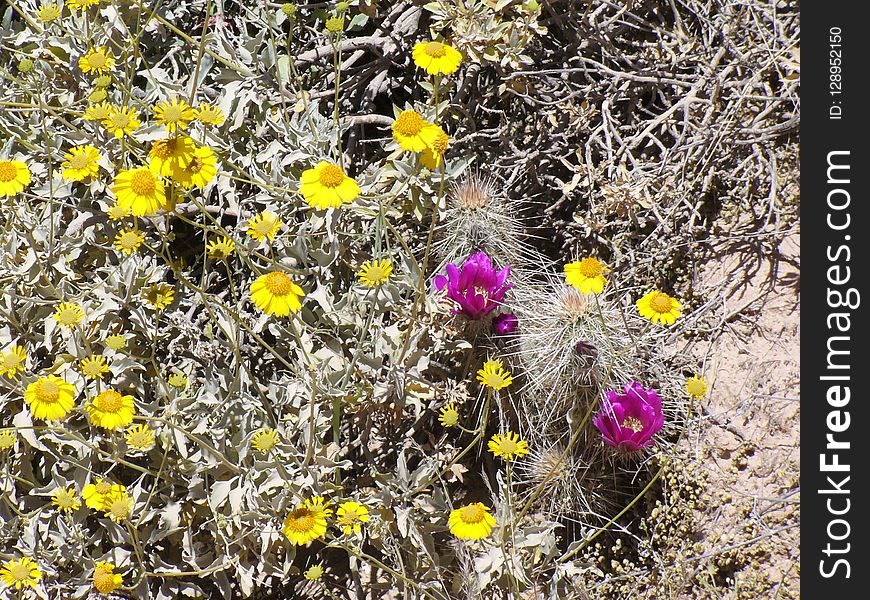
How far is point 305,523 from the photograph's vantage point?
2043mm

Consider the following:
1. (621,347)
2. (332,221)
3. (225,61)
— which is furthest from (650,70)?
(225,61)

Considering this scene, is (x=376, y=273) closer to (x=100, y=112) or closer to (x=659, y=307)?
(x=659, y=307)

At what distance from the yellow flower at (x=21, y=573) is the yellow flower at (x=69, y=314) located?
60 cm

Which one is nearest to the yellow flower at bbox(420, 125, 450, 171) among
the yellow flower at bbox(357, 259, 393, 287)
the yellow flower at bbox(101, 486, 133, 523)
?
the yellow flower at bbox(357, 259, 393, 287)

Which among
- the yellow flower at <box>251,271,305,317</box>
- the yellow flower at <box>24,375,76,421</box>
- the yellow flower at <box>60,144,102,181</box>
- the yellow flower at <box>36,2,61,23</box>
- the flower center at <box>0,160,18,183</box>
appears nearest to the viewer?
the yellow flower at <box>251,271,305,317</box>

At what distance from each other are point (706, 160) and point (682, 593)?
4.01ft

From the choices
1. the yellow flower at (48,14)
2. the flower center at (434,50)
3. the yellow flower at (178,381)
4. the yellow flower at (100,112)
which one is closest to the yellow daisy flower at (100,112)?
the yellow flower at (100,112)

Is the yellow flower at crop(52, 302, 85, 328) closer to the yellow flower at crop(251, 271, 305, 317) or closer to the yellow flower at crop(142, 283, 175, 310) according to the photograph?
the yellow flower at crop(142, 283, 175, 310)

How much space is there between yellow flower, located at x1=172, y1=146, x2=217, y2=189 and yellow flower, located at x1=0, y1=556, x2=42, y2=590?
104cm

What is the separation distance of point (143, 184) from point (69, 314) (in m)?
0.49

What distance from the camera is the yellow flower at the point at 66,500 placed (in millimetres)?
2166

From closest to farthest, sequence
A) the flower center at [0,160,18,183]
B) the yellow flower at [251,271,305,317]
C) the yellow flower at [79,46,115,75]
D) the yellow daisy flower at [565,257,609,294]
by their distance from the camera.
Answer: the yellow flower at [251,271,305,317]
the yellow daisy flower at [565,257,609,294]
the flower center at [0,160,18,183]
the yellow flower at [79,46,115,75]

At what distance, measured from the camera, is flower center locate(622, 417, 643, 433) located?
2248 mm
